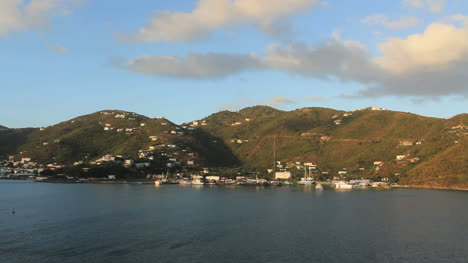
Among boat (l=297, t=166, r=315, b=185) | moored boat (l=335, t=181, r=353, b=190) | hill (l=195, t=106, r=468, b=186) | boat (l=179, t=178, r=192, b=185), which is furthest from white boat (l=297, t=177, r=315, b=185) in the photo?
boat (l=179, t=178, r=192, b=185)

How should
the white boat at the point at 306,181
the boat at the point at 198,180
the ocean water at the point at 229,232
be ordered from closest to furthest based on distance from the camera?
the ocean water at the point at 229,232, the boat at the point at 198,180, the white boat at the point at 306,181

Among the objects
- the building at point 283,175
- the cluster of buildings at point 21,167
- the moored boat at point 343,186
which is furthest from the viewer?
the building at point 283,175

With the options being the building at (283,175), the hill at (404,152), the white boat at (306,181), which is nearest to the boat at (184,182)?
the building at (283,175)

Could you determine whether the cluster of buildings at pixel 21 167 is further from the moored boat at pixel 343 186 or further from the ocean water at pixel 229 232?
the moored boat at pixel 343 186

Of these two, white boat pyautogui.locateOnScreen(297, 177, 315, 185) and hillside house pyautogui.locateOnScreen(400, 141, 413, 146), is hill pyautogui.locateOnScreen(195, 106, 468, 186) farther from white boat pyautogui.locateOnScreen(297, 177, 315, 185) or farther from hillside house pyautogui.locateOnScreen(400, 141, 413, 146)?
white boat pyautogui.locateOnScreen(297, 177, 315, 185)

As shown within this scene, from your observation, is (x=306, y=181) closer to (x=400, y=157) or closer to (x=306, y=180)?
(x=306, y=180)

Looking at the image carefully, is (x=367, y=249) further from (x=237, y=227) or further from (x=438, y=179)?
(x=438, y=179)

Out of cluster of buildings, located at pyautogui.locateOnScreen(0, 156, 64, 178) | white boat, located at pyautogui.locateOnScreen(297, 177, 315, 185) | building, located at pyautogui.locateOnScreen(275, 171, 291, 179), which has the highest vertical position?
cluster of buildings, located at pyautogui.locateOnScreen(0, 156, 64, 178)

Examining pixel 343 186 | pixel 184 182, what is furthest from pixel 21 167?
pixel 343 186
